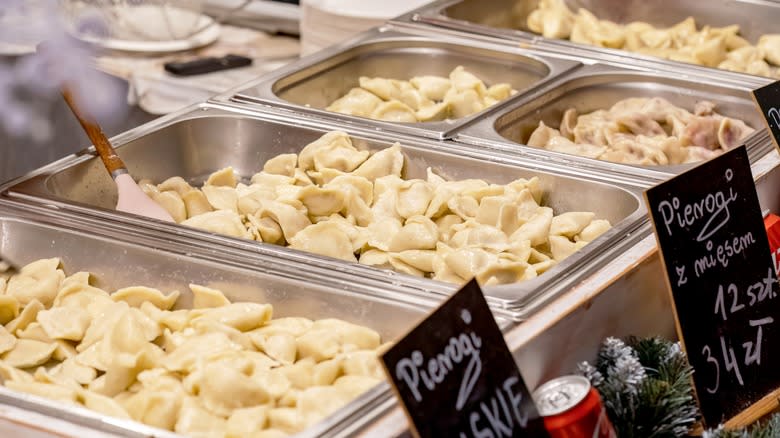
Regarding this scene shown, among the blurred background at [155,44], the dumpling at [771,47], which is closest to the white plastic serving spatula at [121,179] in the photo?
the blurred background at [155,44]

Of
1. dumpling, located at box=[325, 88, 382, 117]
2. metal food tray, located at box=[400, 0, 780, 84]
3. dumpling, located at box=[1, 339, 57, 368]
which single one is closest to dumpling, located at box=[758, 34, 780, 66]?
metal food tray, located at box=[400, 0, 780, 84]

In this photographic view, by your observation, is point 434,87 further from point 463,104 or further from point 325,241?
point 325,241

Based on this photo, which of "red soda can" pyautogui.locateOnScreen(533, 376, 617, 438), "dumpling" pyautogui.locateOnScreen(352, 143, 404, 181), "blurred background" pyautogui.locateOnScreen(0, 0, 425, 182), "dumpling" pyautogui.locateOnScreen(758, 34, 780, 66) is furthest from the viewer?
"blurred background" pyautogui.locateOnScreen(0, 0, 425, 182)

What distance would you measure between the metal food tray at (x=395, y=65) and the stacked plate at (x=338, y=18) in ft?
0.51

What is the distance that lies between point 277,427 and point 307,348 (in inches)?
7.6

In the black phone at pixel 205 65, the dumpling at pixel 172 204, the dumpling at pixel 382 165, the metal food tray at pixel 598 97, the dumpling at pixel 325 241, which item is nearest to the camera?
the dumpling at pixel 325 241

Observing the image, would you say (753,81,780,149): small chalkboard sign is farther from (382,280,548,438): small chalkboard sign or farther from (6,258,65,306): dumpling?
(6,258,65,306): dumpling

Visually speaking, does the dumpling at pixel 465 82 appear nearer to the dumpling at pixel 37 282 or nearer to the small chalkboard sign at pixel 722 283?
the small chalkboard sign at pixel 722 283

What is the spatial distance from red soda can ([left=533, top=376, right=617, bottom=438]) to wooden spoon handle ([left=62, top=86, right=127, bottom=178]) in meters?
0.92

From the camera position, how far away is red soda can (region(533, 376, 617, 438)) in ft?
4.20

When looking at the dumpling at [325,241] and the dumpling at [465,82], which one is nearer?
the dumpling at [325,241]

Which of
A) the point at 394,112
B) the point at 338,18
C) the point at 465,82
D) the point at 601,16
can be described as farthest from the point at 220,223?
the point at 601,16

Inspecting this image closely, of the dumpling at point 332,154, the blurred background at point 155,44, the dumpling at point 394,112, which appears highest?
the dumpling at point 332,154

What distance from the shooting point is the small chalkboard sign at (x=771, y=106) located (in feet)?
6.40
